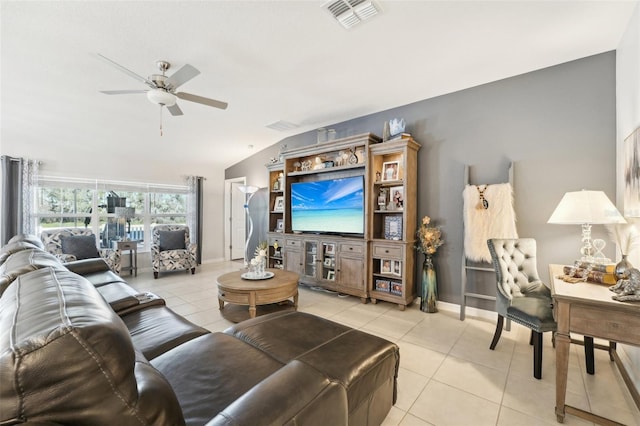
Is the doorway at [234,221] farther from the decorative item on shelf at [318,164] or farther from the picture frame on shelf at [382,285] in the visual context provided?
the picture frame on shelf at [382,285]

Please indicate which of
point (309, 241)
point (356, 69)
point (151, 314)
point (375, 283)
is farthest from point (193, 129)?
point (375, 283)

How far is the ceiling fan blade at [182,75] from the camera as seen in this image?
221 cm

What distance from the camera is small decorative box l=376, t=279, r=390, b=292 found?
3.61 m

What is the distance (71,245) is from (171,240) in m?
1.47

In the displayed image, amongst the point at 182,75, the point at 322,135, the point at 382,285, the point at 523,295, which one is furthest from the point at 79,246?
the point at 523,295

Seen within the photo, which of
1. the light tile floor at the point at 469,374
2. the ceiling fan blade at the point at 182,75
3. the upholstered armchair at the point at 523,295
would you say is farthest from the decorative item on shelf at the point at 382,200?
the ceiling fan blade at the point at 182,75

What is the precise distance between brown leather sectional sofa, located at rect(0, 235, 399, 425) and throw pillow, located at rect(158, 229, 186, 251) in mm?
3344

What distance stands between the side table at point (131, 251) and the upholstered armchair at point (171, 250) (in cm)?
29

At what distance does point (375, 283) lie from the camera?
3.73 metres

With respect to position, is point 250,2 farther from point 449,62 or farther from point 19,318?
point 19,318

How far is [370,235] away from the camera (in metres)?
3.69

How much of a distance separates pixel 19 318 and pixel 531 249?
3.32m

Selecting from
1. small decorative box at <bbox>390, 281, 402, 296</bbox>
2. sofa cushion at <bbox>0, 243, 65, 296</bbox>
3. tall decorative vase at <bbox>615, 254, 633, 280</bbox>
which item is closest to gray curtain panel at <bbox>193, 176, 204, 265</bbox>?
sofa cushion at <bbox>0, 243, 65, 296</bbox>

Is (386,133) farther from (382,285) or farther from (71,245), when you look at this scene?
(71,245)
